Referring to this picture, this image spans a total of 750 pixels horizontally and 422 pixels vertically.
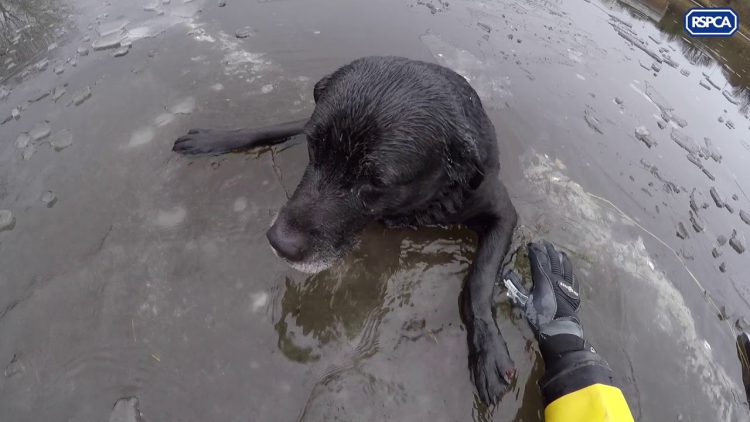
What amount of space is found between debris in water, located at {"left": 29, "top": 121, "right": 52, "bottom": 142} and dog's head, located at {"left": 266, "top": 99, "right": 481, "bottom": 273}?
2.68 metres

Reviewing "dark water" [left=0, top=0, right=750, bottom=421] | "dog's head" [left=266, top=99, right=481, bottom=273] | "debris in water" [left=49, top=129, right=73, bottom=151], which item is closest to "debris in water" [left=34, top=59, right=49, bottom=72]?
"dark water" [left=0, top=0, right=750, bottom=421]

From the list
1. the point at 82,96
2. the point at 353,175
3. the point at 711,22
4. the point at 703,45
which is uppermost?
the point at 353,175

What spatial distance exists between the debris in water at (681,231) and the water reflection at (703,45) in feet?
15.3

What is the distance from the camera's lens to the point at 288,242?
222 cm

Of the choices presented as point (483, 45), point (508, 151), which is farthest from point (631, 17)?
point (508, 151)

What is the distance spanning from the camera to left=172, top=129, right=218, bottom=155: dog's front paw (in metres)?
3.33

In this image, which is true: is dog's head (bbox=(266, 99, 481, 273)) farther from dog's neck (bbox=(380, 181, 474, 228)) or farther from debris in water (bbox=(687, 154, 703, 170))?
debris in water (bbox=(687, 154, 703, 170))

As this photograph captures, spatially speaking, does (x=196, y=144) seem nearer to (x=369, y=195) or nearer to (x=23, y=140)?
(x=23, y=140)

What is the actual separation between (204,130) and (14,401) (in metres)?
2.20

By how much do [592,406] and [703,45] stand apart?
10.5 meters

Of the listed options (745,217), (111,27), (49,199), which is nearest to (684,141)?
(745,217)

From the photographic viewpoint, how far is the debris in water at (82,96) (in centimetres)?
387

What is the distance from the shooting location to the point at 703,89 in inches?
266

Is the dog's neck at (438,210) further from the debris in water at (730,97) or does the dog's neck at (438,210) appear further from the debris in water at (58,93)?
the debris in water at (730,97)
